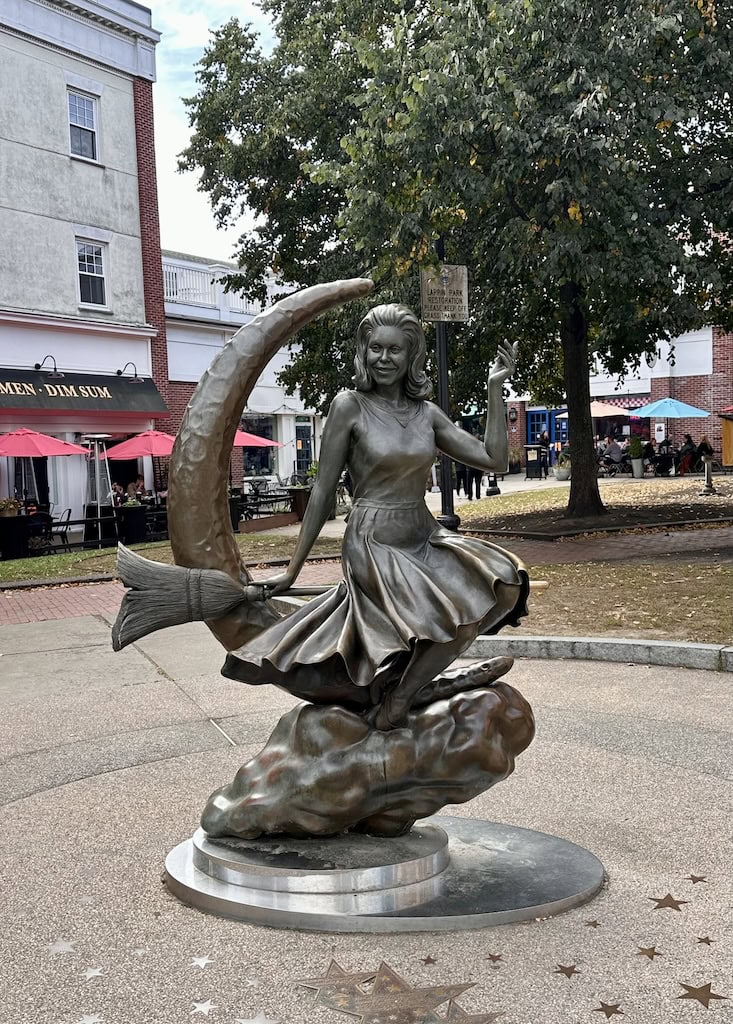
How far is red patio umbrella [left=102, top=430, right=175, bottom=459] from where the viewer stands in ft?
66.8

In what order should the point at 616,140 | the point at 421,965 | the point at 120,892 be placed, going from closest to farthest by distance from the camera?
the point at 421,965
the point at 120,892
the point at 616,140

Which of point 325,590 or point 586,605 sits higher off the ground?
point 325,590

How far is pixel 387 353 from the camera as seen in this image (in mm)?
4082

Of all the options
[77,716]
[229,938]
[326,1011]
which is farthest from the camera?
[77,716]

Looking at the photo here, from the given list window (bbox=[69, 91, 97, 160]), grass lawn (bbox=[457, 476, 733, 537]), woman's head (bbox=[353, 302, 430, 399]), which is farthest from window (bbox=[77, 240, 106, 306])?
woman's head (bbox=[353, 302, 430, 399])

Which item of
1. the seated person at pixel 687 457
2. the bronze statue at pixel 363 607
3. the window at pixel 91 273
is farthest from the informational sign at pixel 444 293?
the seated person at pixel 687 457

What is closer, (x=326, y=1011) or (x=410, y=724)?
(x=326, y=1011)

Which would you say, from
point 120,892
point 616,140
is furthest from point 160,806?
point 616,140

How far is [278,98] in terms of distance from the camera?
64.3 ft

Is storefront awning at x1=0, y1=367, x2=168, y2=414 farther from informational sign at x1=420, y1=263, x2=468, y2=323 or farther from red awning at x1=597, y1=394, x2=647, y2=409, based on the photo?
red awning at x1=597, y1=394, x2=647, y2=409

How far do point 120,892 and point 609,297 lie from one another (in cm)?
1319

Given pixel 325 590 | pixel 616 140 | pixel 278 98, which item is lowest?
pixel 325 590

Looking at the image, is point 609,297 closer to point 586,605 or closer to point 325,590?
point 586,605

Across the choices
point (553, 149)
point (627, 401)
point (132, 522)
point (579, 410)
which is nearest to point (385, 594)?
point (553, 149)
